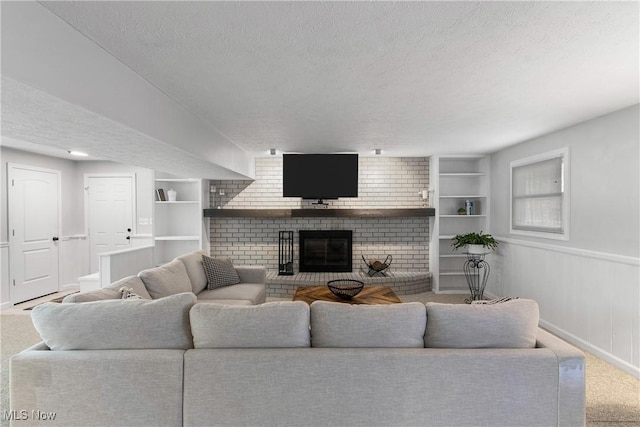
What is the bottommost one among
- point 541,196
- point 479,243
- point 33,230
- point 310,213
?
point 479,243

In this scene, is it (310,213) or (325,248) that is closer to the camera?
(310,213)

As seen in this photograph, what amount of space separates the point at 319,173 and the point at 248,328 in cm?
393

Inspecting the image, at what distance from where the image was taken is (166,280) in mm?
3242

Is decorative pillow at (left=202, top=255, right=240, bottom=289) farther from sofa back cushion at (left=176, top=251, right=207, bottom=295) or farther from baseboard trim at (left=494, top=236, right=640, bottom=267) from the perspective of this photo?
baseboard trim at (left=494, top=236, right=640, bottom=267)

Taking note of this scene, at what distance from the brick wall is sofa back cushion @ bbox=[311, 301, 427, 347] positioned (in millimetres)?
4282

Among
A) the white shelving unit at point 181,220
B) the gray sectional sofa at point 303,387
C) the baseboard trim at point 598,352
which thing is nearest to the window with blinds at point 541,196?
the baseboard trim at point 598,352

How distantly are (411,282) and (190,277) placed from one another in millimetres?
3510

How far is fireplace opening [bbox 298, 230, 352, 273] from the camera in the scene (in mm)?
6129

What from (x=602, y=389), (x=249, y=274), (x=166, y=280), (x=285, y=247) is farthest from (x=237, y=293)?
(x=602, y=389)

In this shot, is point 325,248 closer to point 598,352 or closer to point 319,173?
point 319,173

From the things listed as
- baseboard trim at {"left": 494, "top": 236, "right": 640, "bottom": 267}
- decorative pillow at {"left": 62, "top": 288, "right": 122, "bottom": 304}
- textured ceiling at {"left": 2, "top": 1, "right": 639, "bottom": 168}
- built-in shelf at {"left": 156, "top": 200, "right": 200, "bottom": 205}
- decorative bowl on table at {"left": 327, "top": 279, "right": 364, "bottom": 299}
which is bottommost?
decorative bowl on table at {"left": 327, "top": 279, "right": 364, "bottom": 299}

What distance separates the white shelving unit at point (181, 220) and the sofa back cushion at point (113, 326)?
13.4 ft

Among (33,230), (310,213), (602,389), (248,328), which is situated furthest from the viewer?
(310,213)

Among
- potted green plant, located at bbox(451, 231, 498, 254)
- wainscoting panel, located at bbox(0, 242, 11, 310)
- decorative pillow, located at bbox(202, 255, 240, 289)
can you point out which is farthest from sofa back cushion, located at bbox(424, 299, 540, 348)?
wainscoting panel, located at bbox(0, 242, 11, 310)
